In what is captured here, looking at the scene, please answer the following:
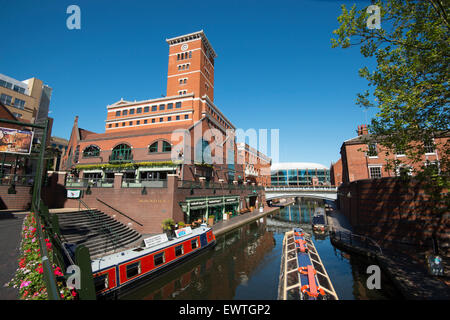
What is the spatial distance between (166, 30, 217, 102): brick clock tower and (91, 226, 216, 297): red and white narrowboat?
1441 inches

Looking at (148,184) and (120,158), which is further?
(120,158)

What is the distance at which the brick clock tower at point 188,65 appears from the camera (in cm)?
4692

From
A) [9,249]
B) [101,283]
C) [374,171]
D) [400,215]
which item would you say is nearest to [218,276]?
[101,283]

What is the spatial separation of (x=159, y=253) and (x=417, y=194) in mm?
18123

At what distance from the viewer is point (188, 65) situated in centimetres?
4819

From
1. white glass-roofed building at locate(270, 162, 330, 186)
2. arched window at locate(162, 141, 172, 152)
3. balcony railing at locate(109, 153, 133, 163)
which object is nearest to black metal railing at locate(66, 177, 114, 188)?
balcony railing at locate(109, 153, 133, 163)

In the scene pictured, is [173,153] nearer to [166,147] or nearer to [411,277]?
[166,147]

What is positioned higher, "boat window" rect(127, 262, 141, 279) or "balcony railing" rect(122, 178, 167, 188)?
"balcony railing" rect(122, 178, 167, 188)

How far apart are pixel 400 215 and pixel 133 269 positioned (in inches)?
740

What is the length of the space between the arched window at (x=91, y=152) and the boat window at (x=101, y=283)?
99.4 feet

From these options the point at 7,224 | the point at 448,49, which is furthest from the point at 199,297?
the point at 448,49

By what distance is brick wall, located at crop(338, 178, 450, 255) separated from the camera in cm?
1380

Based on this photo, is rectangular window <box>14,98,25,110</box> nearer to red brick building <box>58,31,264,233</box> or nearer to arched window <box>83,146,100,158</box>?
red brick building <box>58,31,264,233</box>

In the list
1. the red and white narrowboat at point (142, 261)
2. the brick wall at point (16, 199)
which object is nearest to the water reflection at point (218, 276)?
the red and white narrowboat at point (142, 261)
